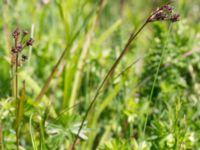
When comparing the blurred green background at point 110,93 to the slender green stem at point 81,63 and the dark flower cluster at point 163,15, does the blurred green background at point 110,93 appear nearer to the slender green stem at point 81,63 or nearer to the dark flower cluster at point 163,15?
the slender green stem at point 81,63

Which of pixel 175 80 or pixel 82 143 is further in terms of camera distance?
pixel 175 80

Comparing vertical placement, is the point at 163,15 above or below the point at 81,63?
above

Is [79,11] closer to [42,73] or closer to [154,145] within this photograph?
[42,73]

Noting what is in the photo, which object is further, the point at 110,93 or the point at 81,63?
the point at 81,63

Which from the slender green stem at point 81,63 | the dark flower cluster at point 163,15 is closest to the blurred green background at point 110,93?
the slender green stem at point 81,63

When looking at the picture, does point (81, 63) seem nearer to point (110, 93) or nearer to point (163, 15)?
point (110, 93)

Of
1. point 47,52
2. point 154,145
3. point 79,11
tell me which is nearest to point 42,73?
point 47,52

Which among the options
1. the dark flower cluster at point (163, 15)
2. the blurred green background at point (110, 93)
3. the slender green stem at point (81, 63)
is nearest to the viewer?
the dark flower cluster at point (163, 15)

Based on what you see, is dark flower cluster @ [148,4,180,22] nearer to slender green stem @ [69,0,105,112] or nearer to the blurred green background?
the blurred green background

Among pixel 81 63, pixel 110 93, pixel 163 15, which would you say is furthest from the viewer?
pixel 81 63

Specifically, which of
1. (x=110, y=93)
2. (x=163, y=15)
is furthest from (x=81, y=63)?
(x=163, y=15)

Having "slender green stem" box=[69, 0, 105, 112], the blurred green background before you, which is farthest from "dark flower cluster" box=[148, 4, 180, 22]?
"slender green stem" box=[69, 0, 105, 112]
